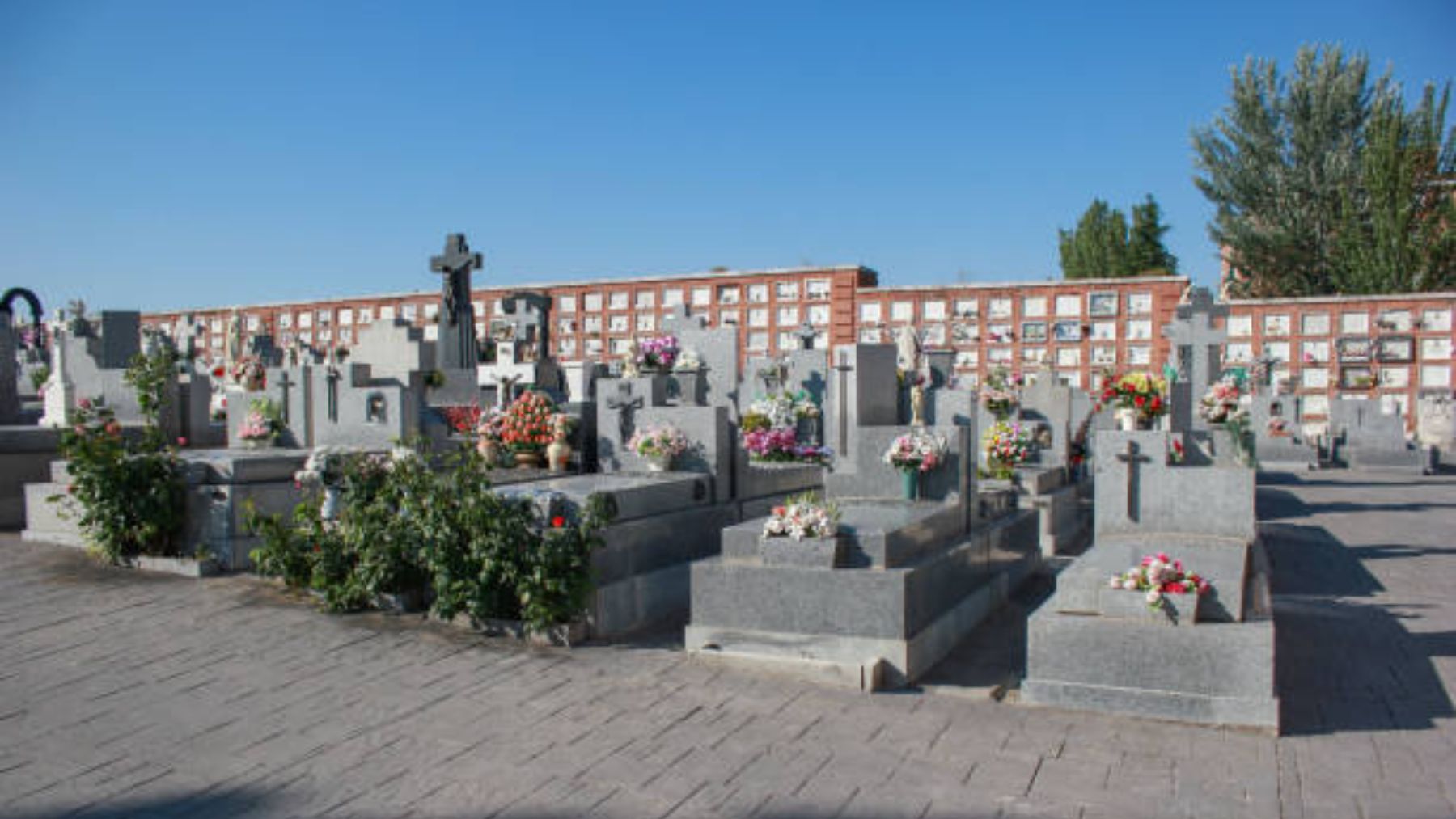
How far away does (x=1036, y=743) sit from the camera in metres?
4.50

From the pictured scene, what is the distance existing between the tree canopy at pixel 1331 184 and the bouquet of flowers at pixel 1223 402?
27229mm

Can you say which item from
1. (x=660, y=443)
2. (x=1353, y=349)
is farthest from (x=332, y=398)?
(x=1353, y=349)

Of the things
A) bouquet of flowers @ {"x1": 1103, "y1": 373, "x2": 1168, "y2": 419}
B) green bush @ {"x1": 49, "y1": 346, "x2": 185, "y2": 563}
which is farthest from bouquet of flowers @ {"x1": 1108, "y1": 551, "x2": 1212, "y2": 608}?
green bush @ {"x1": 49, "y1": 346, "x2": 185, "y2": 563}

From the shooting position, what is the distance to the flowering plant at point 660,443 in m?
8.13

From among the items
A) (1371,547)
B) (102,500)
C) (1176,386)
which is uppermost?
(1176,386)

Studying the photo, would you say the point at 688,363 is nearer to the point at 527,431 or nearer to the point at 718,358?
the point at 718,358

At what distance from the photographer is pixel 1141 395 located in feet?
34.2

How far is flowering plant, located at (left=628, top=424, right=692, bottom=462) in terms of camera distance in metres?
8.13

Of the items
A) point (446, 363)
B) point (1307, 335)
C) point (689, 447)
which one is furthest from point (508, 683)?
point (1307, 335)

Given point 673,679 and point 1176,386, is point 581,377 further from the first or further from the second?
point 673,679

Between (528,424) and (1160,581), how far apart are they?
6.34 m

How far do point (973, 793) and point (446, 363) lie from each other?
13654 millimetres

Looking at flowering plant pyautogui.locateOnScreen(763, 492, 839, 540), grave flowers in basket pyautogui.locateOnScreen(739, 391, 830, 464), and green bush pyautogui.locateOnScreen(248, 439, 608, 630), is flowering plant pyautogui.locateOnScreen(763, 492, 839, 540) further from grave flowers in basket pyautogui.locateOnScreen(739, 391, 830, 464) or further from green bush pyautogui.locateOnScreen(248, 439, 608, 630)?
grave flowers in basket pyautogui.locateOnScreen(739, 391, 830, 464)

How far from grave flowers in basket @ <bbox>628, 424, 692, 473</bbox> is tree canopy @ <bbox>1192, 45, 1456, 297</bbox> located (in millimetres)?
34338
